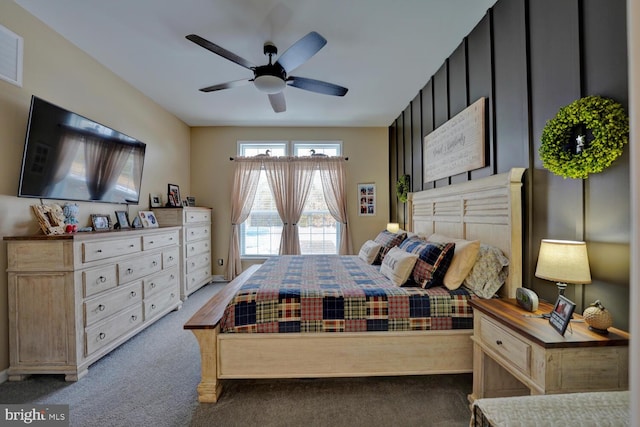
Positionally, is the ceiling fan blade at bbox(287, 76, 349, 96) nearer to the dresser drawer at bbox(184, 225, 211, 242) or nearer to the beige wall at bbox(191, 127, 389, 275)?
the beige wall at bbox(191, 127, 389, 275)

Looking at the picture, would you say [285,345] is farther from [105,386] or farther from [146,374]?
[105,386]

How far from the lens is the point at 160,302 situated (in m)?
3.20

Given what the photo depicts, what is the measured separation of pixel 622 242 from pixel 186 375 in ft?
9.54

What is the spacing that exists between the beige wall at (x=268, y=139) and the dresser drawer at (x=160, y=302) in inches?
58.7

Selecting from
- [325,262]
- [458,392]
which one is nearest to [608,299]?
[458,392]

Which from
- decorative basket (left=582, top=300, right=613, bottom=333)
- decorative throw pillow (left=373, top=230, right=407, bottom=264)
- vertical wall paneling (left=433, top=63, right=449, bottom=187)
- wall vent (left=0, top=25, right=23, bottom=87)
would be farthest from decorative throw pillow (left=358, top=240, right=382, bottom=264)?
wall vent (left=0, top=25, right=23, bottom=87)

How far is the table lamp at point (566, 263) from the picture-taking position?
4.57 ft

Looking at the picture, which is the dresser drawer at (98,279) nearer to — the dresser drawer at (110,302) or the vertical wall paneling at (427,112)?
the dresser drawer at (110,302)

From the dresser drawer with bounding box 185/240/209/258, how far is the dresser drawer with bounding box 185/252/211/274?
68 millimetres

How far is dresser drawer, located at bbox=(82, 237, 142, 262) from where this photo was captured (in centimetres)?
222

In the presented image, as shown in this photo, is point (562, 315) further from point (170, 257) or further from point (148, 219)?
point (148, 219)

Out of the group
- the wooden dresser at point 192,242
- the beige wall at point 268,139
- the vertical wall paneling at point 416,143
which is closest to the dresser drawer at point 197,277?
the wooden dresser at point 192,242

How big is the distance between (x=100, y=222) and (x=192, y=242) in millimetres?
1431

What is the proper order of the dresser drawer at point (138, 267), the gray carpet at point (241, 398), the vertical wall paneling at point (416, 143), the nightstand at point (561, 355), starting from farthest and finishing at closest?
the vertical wall paneling at point (416, 143)
the dresser drawer at point (138, 267)
the gray carpet at point (241, 398)
the nightstand at point (561, 355)
